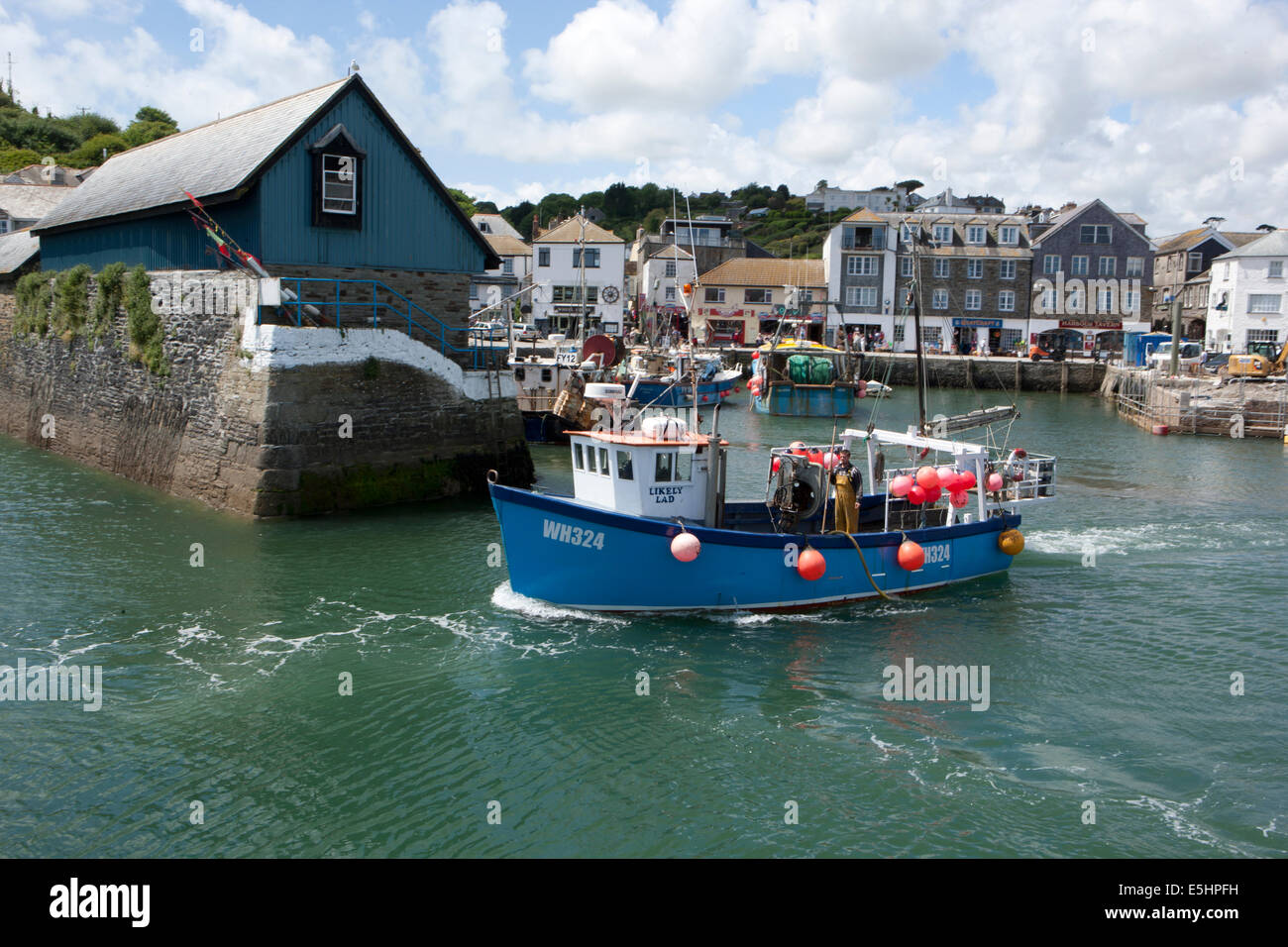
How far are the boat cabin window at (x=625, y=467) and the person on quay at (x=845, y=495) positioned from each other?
151 inches

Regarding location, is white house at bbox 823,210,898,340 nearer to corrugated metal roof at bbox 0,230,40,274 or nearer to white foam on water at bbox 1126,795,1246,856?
corrugated metal roof at bbox 0,230,40,274

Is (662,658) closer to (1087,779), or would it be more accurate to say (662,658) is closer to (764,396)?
(1087,779)

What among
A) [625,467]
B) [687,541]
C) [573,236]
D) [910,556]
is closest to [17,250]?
[625,467]

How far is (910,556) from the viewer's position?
1764cm

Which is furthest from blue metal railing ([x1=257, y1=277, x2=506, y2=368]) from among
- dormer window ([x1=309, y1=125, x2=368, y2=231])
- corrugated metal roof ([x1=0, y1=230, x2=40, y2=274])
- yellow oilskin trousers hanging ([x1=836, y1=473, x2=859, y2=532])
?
corrugated metal roof ([x1=0, y1=230, x2=40, y2=274])

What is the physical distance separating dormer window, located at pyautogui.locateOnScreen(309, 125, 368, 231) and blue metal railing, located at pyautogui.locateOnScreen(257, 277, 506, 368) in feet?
4.77

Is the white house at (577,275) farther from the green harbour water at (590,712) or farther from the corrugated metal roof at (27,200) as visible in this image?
the green harbour water at (590,712)

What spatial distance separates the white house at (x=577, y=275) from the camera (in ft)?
223

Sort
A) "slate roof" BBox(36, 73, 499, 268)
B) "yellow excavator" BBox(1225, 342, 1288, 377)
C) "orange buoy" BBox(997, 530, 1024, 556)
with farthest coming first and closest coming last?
"yellow excavator" BBox(1225, 342, 1288, 377) → "slate roof" BBox(36, 73, 499, 268) → "orange buoy" BBox(997, 530, 1024, 556)

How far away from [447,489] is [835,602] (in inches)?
427

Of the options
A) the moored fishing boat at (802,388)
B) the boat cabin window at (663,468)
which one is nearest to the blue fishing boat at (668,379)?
the moored fishing boat at (802,388)

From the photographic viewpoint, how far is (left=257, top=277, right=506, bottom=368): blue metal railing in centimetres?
2295

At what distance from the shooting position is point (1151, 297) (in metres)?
72.7
